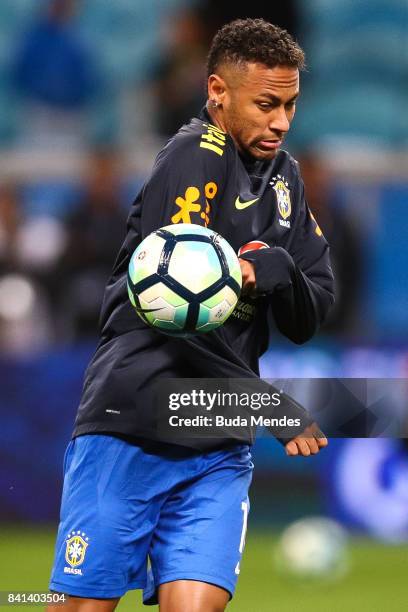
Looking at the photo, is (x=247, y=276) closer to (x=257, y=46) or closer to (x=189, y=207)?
(x=189, y=207)

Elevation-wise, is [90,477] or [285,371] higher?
[90,477]

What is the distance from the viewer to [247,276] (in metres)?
3.83

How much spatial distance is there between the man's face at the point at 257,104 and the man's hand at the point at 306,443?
97cm

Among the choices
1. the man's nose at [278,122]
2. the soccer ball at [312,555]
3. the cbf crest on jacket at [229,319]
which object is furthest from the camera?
the soccer ball at [312,555]

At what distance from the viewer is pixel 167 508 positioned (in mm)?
4098

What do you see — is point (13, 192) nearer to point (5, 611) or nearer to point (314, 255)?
point (5, 611)

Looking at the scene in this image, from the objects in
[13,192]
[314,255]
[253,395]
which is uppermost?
[314,255]

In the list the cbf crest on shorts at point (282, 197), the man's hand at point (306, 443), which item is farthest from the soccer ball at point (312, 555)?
the cbf crest on shorts at point (282, 197)

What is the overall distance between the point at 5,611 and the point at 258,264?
11.0 ft

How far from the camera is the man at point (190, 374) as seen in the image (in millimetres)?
3951

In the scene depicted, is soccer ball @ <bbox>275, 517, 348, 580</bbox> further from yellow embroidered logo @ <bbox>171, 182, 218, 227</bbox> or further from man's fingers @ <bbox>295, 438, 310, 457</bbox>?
yellow embroidered logo @ <bbox>171, 182, 218, 227</bbox>

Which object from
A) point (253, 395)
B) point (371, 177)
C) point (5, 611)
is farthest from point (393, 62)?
point (253, 395)

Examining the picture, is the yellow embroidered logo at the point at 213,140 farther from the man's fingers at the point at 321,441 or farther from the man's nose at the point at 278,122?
the man's fingers at the point at 321,441

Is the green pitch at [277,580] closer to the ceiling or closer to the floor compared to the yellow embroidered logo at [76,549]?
closer to the floor
